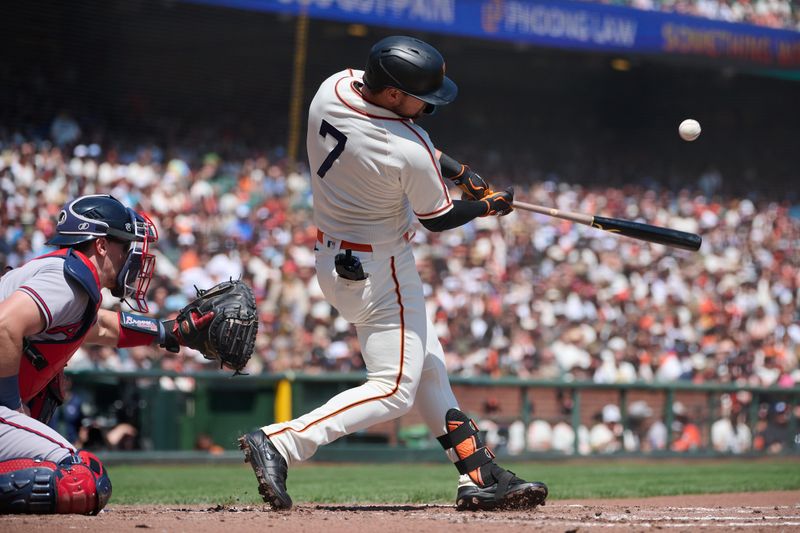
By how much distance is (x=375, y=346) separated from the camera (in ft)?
15.1

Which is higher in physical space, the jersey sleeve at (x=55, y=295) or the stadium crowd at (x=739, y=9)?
the stadium crowd at (x=739, y=9)

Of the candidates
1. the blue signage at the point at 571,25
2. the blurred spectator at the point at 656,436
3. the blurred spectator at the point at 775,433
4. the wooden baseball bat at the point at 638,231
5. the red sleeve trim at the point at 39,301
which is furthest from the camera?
the blue signage at the point at 571,25

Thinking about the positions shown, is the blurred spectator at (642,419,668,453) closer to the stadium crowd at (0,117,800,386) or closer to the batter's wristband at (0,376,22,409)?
the stadium crowd at (0,117,800,386)

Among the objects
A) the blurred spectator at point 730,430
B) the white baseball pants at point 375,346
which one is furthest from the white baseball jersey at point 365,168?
the blurred spectator at point 730,430

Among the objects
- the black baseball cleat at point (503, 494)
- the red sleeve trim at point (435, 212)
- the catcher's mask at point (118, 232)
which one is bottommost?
the black baseball cleat at point (503, 494)

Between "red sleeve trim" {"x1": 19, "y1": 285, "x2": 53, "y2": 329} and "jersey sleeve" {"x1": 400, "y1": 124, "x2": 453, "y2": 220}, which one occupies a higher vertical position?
"jersey sleeve" {"x1": 400, "y1": 124, "x2": 453, "y2": 220}

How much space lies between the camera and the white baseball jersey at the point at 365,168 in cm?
444

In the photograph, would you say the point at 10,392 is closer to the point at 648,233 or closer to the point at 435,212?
the point at 435,212

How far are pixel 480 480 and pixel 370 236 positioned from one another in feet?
3.95

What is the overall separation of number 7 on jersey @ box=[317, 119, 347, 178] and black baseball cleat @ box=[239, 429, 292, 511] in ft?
3.90

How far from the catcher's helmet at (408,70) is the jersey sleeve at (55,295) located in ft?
4.96

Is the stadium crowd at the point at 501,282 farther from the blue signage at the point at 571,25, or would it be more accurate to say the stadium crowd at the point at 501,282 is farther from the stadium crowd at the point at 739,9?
the stadium crowd at the point at 739,9

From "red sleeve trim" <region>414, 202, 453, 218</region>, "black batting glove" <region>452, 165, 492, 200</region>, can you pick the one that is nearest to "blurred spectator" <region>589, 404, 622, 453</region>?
"black batting glove" <region>452, 165, 492, 200</region>

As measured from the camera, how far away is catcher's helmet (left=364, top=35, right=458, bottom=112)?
14.6 ft
